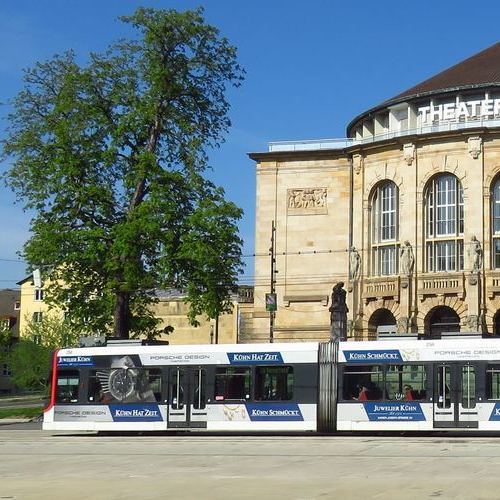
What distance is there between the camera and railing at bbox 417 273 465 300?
62875mm

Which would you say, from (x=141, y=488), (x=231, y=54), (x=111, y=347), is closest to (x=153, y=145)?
(x=231, y=54)

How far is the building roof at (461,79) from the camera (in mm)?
65188

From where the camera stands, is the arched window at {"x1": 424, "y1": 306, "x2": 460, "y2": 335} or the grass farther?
the arched window at {"x1": 424, "y1": 306, "x2": 460, "y2": 335}

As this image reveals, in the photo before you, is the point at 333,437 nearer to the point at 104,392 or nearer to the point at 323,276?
the point at 104,392

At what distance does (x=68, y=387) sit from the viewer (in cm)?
3378

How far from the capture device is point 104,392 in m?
33.2

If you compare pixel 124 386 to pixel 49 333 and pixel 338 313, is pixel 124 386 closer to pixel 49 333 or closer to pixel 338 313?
pixel 338 313

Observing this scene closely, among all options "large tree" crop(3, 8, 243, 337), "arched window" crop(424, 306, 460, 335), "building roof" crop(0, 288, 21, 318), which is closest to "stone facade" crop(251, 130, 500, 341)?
"arched window" crop(424, 306, 460, 335)

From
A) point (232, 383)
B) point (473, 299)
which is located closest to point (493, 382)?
point (232, 383)

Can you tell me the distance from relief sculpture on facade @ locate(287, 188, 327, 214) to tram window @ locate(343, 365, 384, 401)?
39029mm

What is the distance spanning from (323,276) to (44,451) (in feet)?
144

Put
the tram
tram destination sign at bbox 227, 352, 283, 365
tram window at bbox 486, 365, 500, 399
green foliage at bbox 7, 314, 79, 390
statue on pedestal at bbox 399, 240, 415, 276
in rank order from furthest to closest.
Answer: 1. green foliage at bbox 7, 314, 79, 390
2. statue on pedestal at bbox 399, 240, 415, 276
3. tram destination sign at bbox 227, 352, 283, 365
4. the tram
5. tram window at bbox 486, 365, 500, 399

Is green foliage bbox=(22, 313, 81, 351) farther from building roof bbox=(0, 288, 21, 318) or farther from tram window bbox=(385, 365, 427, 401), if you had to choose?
tram window bbox=(385, 365, 427, 401)

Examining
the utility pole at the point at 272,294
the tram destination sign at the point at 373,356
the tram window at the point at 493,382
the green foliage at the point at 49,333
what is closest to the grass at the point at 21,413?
the utility pole at the point at 272,294
